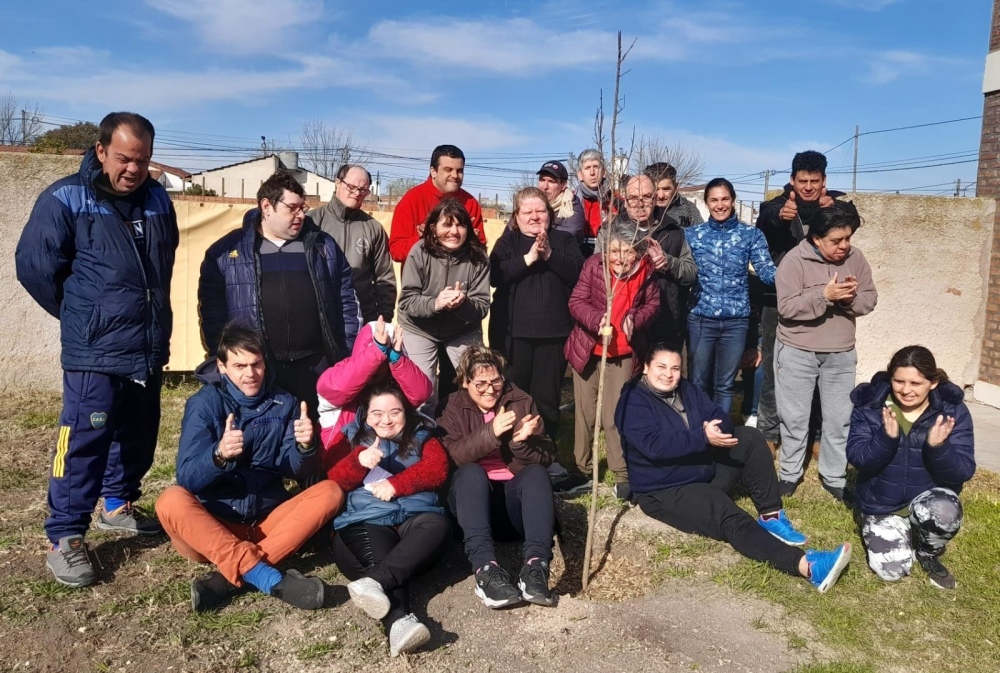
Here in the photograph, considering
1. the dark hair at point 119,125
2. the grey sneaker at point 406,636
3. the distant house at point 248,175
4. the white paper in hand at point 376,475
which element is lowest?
the grey sneaker at point 406,636

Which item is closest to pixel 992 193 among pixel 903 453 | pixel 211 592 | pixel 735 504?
pixel 903 453

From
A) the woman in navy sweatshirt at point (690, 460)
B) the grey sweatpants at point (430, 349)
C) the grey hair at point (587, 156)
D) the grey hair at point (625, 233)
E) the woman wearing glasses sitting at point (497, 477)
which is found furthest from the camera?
the grey hair at point (587, 156)

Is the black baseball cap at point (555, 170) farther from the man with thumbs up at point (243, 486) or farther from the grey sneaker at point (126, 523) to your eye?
the grey sneaker at point (126, 523)

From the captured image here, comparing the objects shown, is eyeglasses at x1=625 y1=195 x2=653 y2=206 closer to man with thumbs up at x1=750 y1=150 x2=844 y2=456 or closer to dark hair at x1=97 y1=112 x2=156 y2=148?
man with thumbs up at x1=750 y1=150 x2=844 y2=456

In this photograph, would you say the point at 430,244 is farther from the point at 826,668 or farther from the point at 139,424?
the point at 826,668

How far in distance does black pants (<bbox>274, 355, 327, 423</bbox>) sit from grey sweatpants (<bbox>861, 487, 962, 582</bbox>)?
2946mm

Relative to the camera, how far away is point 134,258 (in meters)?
3.73

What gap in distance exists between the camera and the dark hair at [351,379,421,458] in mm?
3869

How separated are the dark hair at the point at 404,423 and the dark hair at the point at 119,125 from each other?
5.18 feet

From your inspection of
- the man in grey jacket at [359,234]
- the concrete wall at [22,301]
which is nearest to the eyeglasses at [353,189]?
the man in grey jacket at [359,234]

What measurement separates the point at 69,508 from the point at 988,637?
4084 mm

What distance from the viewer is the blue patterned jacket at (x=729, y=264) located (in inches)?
211

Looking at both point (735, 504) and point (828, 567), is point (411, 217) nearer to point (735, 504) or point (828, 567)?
point (735, 504)

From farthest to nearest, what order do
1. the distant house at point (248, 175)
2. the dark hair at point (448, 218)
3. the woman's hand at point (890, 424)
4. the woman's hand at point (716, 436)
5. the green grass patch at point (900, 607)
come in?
the distant house at point (248, 175)
the dark hair at point (448, 218)
the woman's hand at point (716, 436)
the woman's hand at point (890, 424)
the green grass patch at point (900, 607)
